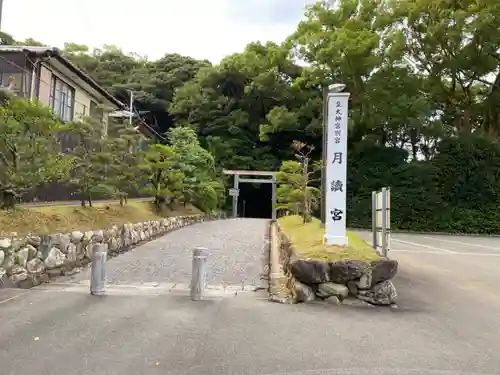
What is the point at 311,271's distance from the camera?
5.98 meters

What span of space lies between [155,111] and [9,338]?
1350 inches

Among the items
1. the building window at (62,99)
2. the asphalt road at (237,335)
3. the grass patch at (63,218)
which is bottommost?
the asphalt road at (237,335)

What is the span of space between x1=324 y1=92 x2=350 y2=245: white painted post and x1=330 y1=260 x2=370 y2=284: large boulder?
3.04 feet

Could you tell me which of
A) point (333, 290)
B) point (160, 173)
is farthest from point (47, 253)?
point (160, 173)

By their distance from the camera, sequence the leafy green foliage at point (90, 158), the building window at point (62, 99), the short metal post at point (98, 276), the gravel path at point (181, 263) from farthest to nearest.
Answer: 1. the building window at point (62, 99)
2. the leafy green foliage at point (90, 158)
3. the gravel path at point (181, 263)
4. the short metal post at point (98, 276)

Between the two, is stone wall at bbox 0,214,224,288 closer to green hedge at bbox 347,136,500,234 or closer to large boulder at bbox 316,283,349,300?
large boulder at bbox 316,283,349,300

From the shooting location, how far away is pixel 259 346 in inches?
169

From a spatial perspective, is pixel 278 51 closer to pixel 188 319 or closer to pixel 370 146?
pixel 370 146

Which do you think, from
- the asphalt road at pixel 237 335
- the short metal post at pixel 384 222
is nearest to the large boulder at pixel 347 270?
the asphalt road at pixel 237 335

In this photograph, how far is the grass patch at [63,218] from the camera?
22.8ft

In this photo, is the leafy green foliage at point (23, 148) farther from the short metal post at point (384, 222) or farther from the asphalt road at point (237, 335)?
the short metal post at point (384, 222)

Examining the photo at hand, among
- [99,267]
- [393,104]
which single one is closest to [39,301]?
[99,267]

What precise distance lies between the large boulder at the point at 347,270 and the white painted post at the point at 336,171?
927 mm

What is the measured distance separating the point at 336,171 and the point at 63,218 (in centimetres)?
529
